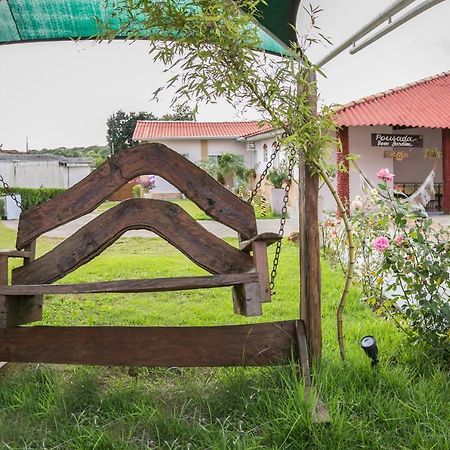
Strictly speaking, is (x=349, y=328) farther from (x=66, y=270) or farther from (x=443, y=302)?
(x=66, y=270)

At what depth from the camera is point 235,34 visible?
1.77 meters

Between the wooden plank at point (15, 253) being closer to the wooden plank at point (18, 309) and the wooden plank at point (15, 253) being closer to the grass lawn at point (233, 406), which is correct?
the wooden plank at point (18, 309)

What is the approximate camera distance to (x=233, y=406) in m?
1.88

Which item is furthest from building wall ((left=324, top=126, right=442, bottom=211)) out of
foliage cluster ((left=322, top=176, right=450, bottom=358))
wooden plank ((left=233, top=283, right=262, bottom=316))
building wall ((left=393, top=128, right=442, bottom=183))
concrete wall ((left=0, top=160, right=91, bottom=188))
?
wooden plank ((left=233, top=283, right=262, bottom=316))

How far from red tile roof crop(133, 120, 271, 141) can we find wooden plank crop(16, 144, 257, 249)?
18.7 feet

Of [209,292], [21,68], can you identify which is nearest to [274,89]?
[209,292]

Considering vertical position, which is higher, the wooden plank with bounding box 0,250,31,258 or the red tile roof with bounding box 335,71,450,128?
the red tile roof with bounding box 335,71,450,128

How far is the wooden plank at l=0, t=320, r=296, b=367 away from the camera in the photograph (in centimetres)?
200

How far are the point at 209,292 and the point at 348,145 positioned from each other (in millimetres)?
6449

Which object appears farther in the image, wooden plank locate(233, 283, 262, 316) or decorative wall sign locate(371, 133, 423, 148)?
decorative wall sign locate(371, 133, 423, 148)

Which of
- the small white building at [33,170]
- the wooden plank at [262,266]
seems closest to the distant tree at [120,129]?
the small white building at [33,170]

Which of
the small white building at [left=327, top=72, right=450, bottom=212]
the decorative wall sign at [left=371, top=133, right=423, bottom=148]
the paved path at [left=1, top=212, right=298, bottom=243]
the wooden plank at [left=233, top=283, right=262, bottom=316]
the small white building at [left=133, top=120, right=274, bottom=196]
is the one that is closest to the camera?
the wooden plank at [left=233, top=283, right=262, bottom=316]

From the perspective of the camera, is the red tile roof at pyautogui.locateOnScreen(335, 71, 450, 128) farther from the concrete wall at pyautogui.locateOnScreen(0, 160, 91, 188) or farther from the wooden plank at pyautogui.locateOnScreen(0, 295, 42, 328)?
the wooden plank at pyautogui.locateOnScreen(0, 295, 42, 328)

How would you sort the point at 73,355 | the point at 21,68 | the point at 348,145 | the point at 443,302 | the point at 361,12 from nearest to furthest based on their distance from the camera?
the point at 73,355
the point at 443,302
the point at 361,12
the point at 21,68
the point at 348,145
